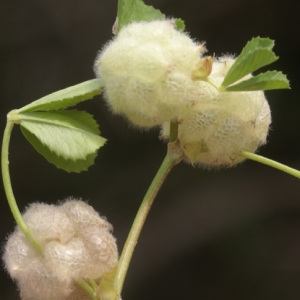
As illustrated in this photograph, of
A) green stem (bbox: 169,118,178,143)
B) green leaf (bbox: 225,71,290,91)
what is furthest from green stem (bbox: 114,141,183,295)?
green leaf (bbox: 225,71,290,91)

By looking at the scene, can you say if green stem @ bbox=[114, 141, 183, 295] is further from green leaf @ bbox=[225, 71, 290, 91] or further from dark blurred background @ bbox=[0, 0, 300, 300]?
dark blurred background @ bbox=[0, 0, 300, 300]

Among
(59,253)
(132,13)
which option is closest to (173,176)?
(132,13)

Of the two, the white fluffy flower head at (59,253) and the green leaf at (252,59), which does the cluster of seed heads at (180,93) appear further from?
the white fluffy flower head at (59,253)

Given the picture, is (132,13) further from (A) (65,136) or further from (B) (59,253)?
(B) (59,253)

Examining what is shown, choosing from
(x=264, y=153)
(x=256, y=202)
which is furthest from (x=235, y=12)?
(x=256, y=202)

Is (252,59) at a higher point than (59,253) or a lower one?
higher

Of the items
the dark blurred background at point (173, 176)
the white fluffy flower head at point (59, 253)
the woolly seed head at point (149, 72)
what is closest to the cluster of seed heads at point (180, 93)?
the woolly seed head at point (149, 72)
